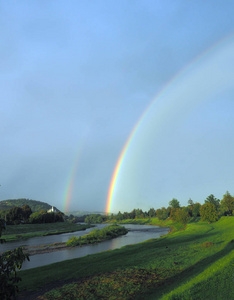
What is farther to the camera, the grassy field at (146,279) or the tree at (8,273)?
the grassy field at (146,279)

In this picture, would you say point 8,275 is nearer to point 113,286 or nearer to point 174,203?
point 113,286

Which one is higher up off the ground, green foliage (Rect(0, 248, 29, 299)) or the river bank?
green foliage (Rect(0, 248, 29, 299))

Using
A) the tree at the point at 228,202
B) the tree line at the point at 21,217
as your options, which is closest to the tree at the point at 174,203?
the tree at the point at 228,202

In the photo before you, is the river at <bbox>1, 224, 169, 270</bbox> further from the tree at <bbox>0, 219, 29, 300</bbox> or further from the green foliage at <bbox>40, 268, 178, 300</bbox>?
the tree at <bbox>0, 219, 29, 300</bbox>

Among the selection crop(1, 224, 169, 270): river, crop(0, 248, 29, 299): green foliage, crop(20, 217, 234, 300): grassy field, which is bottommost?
crop(1, 224, 169, 270): river

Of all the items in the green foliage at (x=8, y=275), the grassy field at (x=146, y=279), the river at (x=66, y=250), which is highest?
the green foliage at (x=8, y=275)

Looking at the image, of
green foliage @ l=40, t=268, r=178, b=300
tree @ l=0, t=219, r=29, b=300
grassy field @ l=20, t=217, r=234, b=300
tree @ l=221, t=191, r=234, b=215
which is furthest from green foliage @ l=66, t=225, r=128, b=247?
tree @ l=221, t=191, r=234, b=215

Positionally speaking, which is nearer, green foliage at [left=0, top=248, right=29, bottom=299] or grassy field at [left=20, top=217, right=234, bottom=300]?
green foliage at [left=0, top=248, right=29, bottom=299]

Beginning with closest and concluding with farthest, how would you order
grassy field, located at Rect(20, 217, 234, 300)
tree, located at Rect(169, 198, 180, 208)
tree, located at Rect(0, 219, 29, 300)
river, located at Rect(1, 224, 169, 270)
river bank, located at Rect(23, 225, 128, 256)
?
1. tree, located at Rect(0, 219, 29, 300)
2. grassy field, located at Rect(20, 217, 234, 300)
3. river, located at Rect(1, 224, 169, 270)
4. river bank, located at Rect(23, 225, 128, 256)
5. tree, located at Rect(169, 198, 180, 208)

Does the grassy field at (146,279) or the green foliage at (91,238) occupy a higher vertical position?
the grassy field at (146,279)

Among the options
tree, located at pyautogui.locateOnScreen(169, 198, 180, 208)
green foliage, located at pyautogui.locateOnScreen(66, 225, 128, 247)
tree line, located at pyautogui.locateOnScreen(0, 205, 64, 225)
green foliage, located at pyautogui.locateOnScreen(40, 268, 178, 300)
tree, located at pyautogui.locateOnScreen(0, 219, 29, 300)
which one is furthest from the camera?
tree, located at pyautogui.locateOnScreen(169, 198, 180, 208)

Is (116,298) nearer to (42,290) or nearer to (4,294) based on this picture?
(42,290)

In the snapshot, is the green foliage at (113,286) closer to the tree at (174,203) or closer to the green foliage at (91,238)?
Result: the green foliage at (91,238)

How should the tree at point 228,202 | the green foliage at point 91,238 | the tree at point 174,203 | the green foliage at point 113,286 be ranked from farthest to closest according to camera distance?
the tree at point 174,203 < the tree at point 228,202 < the green foliage at point 91,238 < the green foliage at point 113,286
